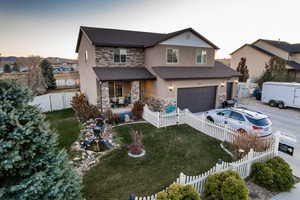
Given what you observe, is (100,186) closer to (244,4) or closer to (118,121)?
(118,121)

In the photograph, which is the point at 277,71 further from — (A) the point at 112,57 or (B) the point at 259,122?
(A) the point at 112,57

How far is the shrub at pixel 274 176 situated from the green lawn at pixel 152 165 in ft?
4.65

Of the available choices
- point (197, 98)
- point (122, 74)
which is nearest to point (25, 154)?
point (122, 74)

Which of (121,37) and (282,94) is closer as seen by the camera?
(121,37)

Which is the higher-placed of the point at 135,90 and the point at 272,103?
the point at 135,90

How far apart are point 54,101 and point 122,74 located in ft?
27.2

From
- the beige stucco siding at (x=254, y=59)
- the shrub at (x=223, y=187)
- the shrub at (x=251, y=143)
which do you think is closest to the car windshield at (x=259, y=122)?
the shrub at (x=251, y=143)

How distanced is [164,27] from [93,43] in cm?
1060

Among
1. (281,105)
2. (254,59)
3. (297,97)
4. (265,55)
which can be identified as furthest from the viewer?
(254,59)

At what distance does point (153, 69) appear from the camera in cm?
1327

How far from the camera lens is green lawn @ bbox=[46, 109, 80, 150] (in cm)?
839

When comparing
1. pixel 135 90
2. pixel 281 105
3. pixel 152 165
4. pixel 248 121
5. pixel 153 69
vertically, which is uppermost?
pixel 153 69

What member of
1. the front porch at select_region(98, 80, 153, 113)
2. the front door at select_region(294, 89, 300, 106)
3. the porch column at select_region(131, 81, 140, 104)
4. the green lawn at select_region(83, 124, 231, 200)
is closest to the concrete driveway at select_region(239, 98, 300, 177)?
the front door at select_region(294, 89, 300, 106)

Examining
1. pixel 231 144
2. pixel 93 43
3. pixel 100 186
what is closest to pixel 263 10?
pixel 231 144
